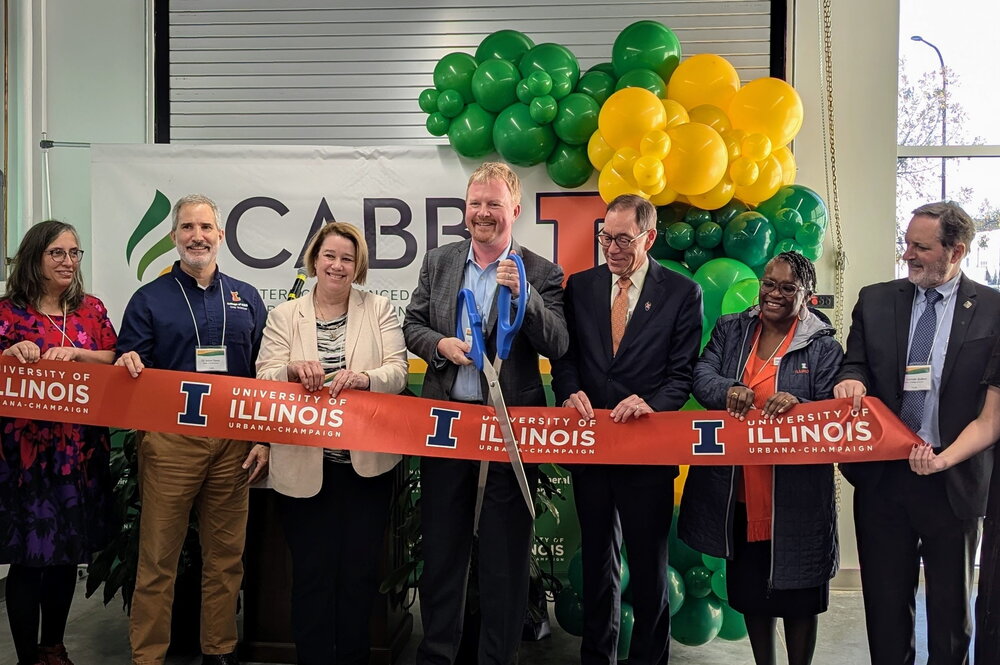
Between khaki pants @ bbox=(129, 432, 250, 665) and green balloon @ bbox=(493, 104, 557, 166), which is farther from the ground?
green balloon @ bbox=(493, 104, 557, 166)

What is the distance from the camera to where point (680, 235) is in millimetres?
3887

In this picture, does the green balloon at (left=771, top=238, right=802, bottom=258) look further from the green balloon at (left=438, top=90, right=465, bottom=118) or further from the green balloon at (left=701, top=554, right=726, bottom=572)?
the green balloon at (left=438, top=90, right=465, bottom=118)

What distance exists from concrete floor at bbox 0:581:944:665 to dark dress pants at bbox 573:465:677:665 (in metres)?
0.84

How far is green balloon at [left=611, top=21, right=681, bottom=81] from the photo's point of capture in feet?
12.8

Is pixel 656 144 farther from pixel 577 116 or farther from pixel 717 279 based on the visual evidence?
pixel 717 279

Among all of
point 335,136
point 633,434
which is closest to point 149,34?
point 335,136

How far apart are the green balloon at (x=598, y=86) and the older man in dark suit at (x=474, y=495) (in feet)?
4.94

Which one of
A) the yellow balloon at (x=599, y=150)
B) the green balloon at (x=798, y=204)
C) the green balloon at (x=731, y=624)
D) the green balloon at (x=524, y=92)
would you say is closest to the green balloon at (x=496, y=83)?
the green balloon at (x=524, y=92)

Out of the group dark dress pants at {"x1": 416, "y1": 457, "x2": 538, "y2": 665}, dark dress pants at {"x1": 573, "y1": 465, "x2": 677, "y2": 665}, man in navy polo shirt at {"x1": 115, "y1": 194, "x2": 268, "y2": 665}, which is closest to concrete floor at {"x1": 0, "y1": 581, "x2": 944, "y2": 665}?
man in navy polo shirt at {"x1": 115, "y1": 194, "x2": 268, "y2": 665}

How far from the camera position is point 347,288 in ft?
9.09

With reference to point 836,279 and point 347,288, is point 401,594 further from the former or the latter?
point 836,279

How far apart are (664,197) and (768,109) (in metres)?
0.61

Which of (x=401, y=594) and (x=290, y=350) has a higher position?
(x=290, y=350)

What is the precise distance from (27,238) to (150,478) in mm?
934
